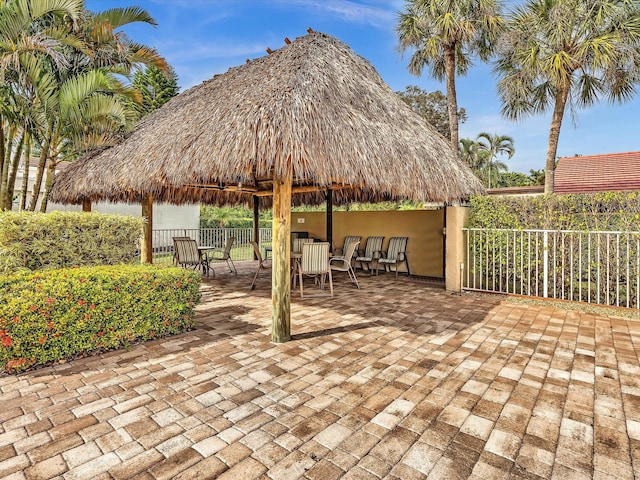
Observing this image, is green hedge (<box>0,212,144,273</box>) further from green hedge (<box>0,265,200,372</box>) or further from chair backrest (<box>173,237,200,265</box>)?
chair backrest (<box>173,237,200,265</box>)

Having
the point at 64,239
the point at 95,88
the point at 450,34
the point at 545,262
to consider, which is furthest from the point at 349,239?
the point at 450,34

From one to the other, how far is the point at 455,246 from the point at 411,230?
9.54 ft

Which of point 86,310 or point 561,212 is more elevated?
point 561,212

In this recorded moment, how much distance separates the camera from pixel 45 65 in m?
7.09

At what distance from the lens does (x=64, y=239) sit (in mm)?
4371

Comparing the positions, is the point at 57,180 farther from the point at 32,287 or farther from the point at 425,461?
the point at 425,461

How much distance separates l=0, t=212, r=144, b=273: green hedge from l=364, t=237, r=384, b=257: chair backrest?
696 cm

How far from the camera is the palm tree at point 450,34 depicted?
1248cm

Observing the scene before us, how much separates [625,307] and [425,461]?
5.83 metres

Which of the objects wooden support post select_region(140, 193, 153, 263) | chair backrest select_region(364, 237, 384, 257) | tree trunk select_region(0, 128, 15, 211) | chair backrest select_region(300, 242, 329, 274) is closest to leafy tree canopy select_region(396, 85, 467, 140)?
chair backrest select_region(364, 237, 384, 257)

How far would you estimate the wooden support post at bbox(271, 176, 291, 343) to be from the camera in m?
4.24

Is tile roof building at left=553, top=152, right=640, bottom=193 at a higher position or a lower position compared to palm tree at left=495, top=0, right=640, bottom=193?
lower

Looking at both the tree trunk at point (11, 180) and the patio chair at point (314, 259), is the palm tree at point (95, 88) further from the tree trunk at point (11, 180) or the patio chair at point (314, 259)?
the patio chair at point (314, 259)

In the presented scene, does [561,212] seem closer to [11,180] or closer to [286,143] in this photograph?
[286,143]
